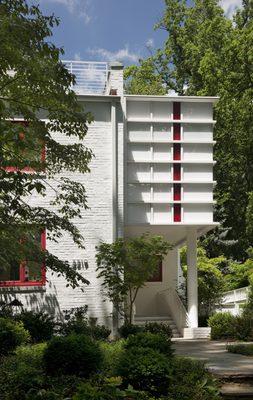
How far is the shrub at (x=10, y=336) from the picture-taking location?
1192 centimetres

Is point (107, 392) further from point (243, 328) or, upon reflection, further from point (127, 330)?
point (243, 328)

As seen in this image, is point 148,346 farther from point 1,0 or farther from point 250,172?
point 250,172

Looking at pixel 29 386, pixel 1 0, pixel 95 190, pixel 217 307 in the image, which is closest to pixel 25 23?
pixel 1 0

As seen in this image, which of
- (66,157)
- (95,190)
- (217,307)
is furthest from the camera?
(217,307)

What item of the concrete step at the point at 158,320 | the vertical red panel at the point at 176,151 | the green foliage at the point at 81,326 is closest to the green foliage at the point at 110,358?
the green foliage at the point at 81,326

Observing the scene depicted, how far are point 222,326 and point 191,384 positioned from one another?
11012 millimetres

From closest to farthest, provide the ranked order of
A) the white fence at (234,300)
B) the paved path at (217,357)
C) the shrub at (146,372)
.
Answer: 1. the shrub at (146,372)
2. the paved path at (217,357)
3. the white fence at (234,300)

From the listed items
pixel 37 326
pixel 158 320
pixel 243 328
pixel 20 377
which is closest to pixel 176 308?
pixel 158 320

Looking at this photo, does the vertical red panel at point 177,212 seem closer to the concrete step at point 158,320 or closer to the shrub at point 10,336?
the concrete step at point 158,320

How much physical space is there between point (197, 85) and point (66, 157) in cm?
2716

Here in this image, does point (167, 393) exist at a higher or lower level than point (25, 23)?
lower

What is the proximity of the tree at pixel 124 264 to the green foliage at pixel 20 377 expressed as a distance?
5887 mm

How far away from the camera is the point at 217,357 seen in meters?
13.0

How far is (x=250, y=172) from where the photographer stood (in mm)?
34125
